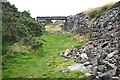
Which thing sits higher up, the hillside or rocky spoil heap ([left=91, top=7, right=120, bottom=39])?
rocky spoil heap ([left=91, top=7, right=120, bottom=39])

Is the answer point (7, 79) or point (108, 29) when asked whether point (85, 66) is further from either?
point (108, 29)

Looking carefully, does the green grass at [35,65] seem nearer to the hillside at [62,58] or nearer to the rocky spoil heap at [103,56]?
the hillside at [62,58]

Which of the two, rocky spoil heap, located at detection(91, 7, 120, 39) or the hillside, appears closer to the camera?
the hillside

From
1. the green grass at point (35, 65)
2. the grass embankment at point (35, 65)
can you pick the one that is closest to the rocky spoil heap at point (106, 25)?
the grass embankment at point (35, 65)

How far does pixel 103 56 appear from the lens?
2603 cm

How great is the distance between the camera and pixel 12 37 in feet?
113

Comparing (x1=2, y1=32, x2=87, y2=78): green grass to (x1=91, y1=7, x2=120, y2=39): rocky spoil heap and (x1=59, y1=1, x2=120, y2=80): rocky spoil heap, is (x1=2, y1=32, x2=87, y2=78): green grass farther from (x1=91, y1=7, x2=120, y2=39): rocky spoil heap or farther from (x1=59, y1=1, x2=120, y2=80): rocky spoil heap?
(x1=91, y1=7, x2=120, y2=39): rocky spoil heap

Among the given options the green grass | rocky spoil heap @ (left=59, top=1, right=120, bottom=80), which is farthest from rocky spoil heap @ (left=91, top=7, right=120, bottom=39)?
the green grass

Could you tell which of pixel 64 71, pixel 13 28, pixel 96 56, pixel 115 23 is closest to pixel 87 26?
pixel 115 23

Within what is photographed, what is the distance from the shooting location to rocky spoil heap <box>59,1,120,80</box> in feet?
72.6

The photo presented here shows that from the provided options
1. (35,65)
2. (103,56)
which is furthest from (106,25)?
(35,65)

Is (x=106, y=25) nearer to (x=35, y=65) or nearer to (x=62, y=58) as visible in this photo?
(x=62, y=58)

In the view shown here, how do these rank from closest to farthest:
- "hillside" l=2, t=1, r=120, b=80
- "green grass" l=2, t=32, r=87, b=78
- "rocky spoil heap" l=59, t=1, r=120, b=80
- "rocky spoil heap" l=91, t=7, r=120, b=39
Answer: "rocky spoil heap" l=59, t=1, r=120, b=80 < "hillside" l=2, t=1, r=120, b=80 < "green grass" l=2, t=32, r=87, b=78 < "rocky spoil heap" l=91, t=7, r=120, b=39

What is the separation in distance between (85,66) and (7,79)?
272 inches
